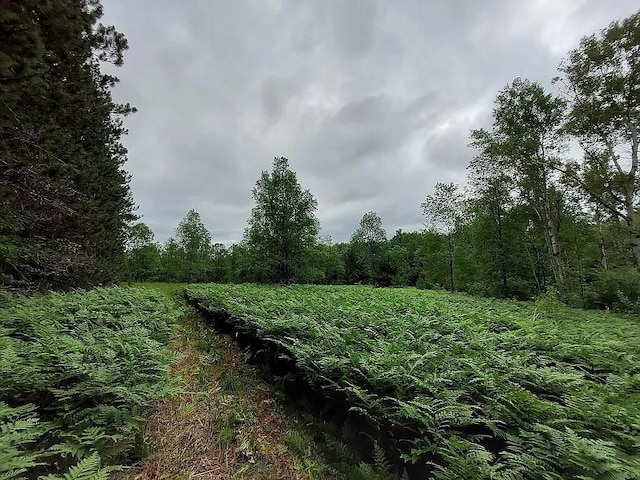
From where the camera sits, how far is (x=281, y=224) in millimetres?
25375

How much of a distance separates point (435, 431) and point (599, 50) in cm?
1450

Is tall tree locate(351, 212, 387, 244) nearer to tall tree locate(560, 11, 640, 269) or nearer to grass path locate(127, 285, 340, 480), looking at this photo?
tall tree locate(560, 11, 640, 269)

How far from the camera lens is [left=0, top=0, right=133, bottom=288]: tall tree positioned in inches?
149

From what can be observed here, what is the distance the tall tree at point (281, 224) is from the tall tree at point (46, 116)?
51.3 feet

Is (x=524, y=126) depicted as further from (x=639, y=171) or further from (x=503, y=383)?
(x=503, y=383)

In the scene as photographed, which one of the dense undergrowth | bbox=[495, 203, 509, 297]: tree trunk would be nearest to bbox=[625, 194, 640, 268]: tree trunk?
bbox=[495, 203, 509, 297]: tree trunk

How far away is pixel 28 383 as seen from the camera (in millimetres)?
A: 2291

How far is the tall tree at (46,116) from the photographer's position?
12.5ft

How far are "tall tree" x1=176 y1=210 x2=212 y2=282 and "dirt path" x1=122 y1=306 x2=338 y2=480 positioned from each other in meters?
34.2

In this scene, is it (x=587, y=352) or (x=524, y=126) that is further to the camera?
(x=524, y=126)

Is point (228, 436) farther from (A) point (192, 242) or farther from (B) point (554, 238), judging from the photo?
(A) point (192, 242)

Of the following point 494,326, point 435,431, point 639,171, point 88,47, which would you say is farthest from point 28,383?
point 639,171

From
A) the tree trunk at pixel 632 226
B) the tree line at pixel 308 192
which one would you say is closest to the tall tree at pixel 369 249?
the tree line at pixel 308 192

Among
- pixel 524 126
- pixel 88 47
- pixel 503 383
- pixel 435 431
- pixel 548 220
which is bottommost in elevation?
pixel 435 431
